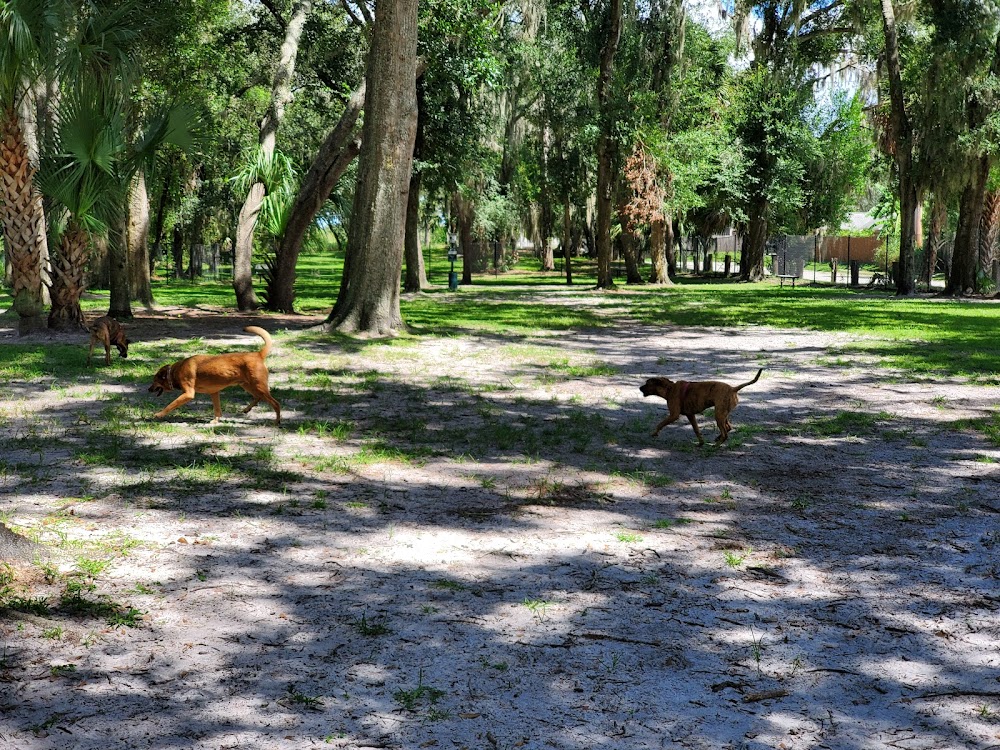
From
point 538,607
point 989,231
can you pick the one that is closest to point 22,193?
point 538,607

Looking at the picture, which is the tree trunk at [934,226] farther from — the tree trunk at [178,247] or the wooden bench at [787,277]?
the tree trunk at [178,247]

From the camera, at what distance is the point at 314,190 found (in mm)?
20203

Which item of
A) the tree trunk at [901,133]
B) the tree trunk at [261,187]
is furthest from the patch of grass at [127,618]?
the tree trunk at [901,133]

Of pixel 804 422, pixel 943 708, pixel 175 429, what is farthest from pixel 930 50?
pixel 943 708

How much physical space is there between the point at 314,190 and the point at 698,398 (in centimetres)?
1395

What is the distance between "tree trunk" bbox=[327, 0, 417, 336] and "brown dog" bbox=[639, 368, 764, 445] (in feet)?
24.6

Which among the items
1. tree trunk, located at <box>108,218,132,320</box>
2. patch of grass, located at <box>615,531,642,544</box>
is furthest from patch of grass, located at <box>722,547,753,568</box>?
tree trunk, located at <box>108,218,132,320</box>

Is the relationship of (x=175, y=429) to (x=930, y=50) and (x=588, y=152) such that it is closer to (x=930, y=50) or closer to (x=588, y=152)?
(x=930, y=50)

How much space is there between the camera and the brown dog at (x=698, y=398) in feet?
25.3

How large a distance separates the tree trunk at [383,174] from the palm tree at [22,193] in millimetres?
4175

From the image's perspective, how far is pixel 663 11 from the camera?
107ft

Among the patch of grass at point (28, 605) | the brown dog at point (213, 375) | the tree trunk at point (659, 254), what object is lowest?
the patch of grass at point (28, 605)

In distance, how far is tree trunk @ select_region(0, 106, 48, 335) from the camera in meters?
13.5

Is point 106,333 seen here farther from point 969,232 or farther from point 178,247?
point 178,247
